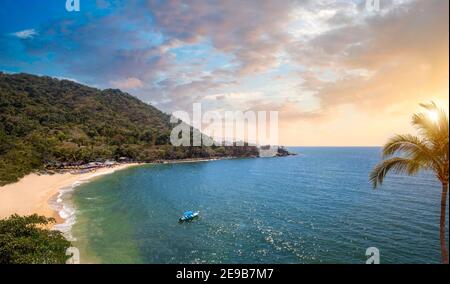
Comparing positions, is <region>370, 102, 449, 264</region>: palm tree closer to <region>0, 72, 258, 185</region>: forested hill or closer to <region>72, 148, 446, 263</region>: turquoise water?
<region>72, 148, 446, 263</region>: turquoise water

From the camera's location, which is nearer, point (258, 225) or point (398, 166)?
point (398, 166)

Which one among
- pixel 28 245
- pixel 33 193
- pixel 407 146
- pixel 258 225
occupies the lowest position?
pixel 258 225

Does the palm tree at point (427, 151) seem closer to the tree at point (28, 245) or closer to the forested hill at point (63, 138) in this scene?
the tree at point (28, 245)

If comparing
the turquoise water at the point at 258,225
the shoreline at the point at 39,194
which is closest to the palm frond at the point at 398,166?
the turquoise water at the point at 258,225

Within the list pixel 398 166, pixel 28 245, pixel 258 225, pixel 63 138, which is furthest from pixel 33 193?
pixel 63 138

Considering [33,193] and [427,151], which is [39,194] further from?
[427,151]

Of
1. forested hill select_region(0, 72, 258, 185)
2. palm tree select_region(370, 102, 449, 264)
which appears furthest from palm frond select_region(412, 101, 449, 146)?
forested hill select_region(0, 72, 258, 185)

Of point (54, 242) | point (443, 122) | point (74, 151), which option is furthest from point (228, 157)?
point (443, 122)
